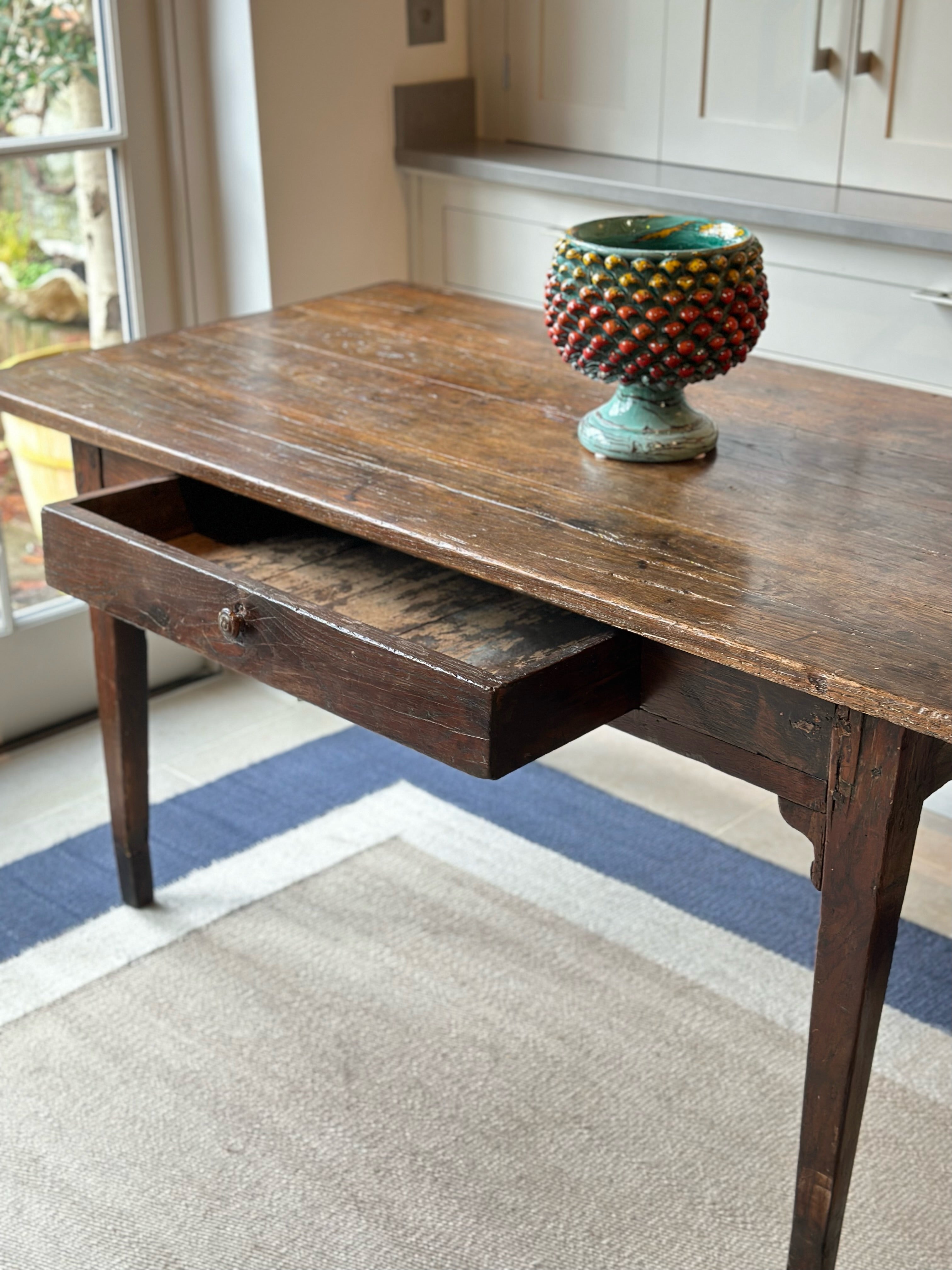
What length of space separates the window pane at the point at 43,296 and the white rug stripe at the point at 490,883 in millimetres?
650

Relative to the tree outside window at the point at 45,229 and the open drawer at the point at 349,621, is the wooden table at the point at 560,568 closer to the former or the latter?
the open drawer at the point at 349,621

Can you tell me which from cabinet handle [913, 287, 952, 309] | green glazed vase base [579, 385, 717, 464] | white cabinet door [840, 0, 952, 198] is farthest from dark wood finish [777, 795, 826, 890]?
white cabinet door [840, 0, 952, 198]

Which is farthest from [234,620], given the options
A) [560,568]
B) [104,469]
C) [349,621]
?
[104,469]

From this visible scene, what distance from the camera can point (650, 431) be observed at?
136 cm

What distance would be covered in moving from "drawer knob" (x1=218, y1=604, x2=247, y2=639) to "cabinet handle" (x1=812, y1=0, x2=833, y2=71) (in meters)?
1.36

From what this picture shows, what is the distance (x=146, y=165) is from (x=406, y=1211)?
1625mm

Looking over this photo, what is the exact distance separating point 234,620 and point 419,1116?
2.08ft

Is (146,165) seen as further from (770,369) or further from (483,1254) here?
(483,1254)

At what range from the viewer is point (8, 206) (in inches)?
→ 82.4

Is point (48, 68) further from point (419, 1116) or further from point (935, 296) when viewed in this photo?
point (419, 1116)

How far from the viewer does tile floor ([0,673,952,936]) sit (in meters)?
2.03

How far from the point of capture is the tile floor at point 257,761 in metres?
2.03

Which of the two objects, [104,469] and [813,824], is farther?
[104,469]

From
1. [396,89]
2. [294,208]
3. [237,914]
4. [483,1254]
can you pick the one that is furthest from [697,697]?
[396,89]
